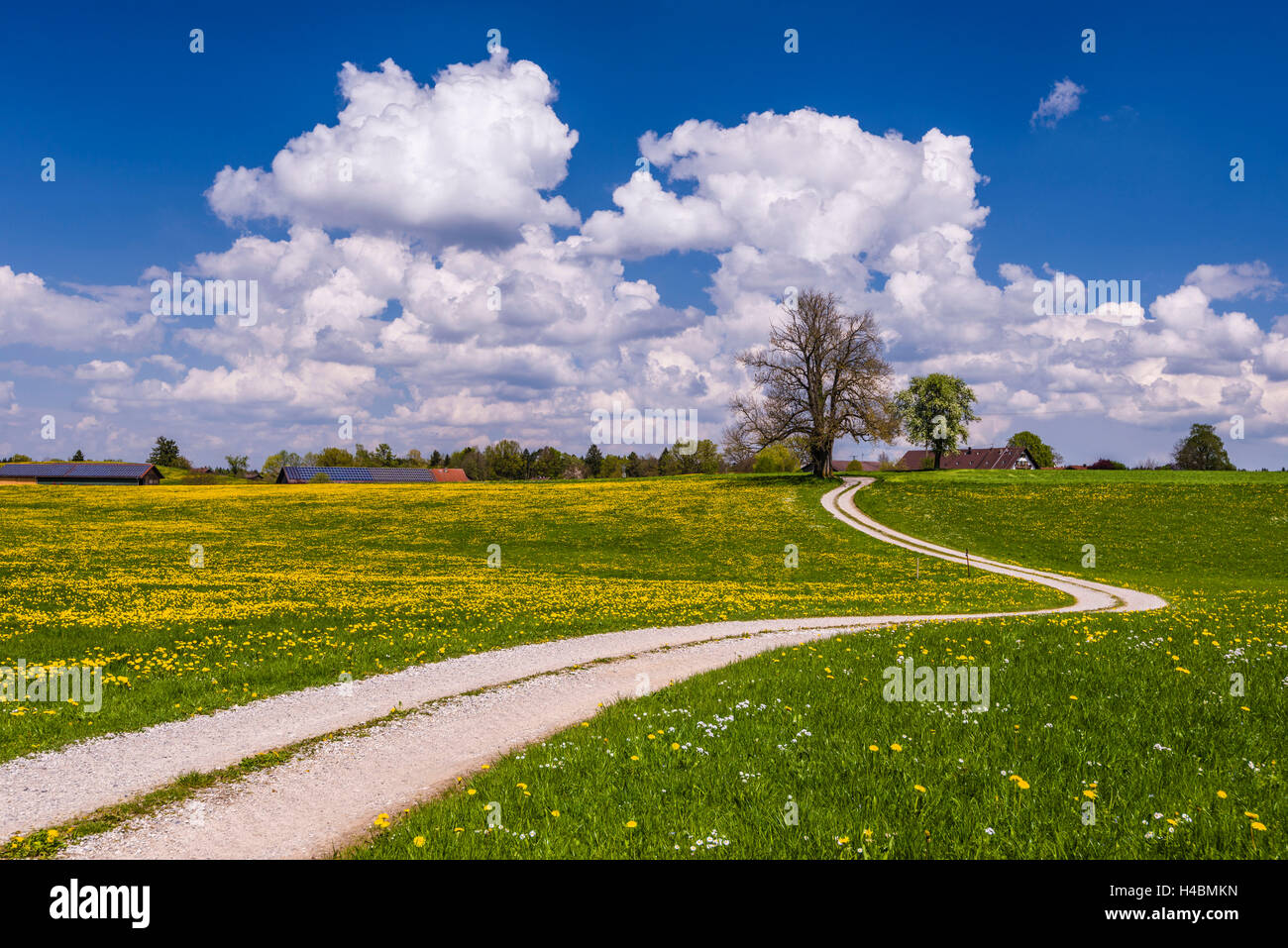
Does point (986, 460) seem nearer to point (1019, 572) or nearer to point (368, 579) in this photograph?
point (1019, 572)

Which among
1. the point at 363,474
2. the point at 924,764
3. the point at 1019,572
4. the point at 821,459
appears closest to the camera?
the point at 924,764

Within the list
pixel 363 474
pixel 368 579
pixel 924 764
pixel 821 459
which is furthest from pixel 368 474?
pixel 924 764

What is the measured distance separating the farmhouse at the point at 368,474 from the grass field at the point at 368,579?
78327 millimetres

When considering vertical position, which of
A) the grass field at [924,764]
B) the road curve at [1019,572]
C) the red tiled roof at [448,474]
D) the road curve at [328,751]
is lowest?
the road curve at [1019,572]

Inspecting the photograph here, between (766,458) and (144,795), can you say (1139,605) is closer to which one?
(144,795)

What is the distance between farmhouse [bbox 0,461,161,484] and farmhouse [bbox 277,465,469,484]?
79.9 feet

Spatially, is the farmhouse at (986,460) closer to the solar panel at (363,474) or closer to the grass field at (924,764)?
the solar panel at (363,474)

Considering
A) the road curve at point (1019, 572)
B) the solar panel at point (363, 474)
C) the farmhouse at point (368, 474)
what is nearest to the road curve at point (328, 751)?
the road curve at point (1019, 572)

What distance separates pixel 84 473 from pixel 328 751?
165m

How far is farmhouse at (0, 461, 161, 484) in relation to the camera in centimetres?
13100

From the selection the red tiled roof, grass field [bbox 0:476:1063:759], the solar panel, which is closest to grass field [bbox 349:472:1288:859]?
grass field [bbox 0:476:1063:759]

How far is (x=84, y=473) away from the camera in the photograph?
5330 inches

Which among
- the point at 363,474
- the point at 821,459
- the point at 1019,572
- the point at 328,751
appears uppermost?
the point at 821,459

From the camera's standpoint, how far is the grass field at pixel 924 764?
592 centimetres
